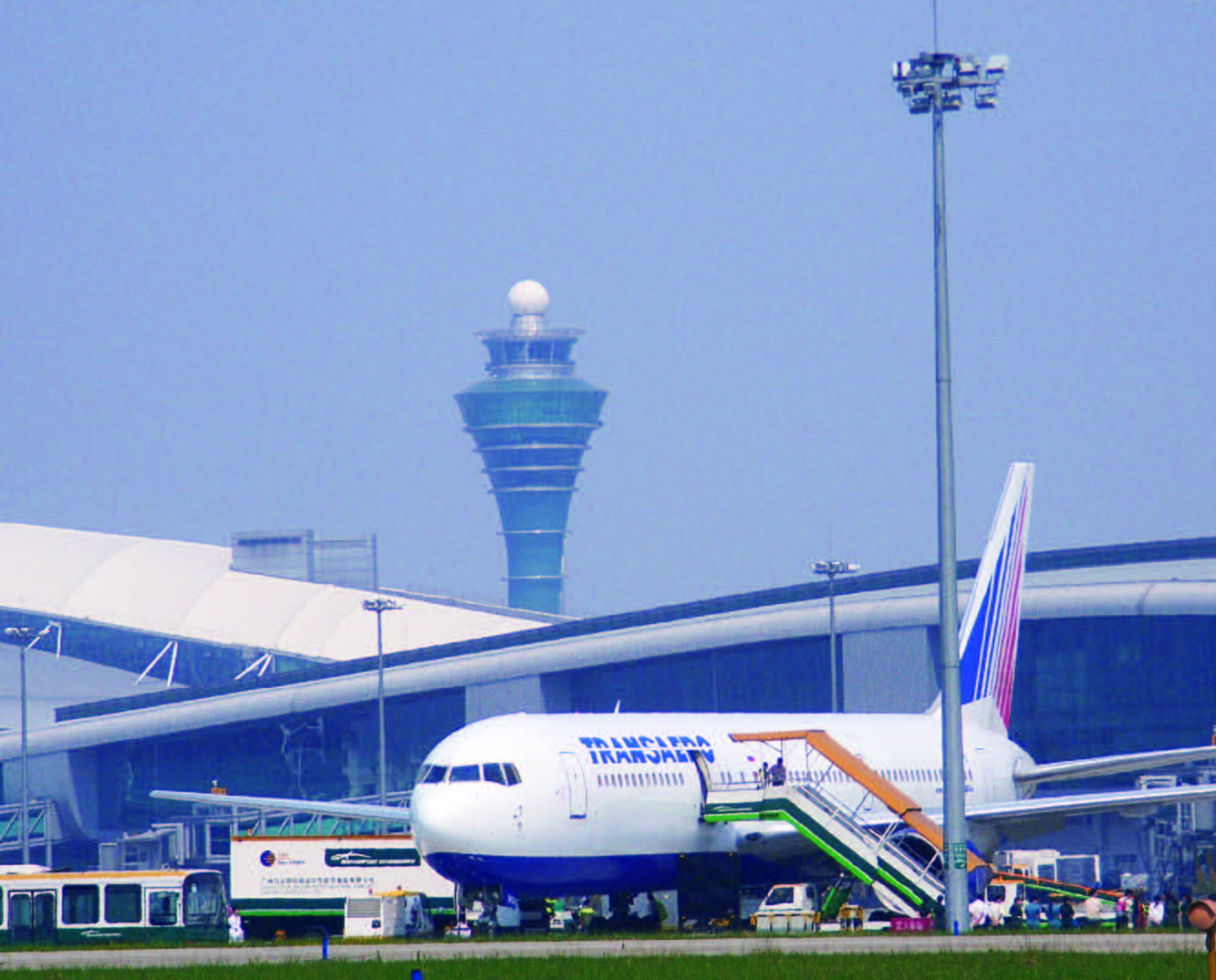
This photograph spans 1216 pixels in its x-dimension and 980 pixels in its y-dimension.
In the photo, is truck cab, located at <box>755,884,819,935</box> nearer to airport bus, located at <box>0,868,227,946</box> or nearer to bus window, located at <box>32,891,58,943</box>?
airport bus, located at <box>0,868,227,946</box>

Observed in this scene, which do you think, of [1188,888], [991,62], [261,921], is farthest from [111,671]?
[991,62]

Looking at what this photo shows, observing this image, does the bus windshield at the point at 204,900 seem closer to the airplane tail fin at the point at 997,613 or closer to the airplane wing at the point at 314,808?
the airplane wing at the point at 314,808

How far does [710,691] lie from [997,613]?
40.8 m

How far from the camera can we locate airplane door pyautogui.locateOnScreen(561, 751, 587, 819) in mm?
36844

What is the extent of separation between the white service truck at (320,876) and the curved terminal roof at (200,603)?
91990mm

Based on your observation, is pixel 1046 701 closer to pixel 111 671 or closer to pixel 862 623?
pixel 862 623

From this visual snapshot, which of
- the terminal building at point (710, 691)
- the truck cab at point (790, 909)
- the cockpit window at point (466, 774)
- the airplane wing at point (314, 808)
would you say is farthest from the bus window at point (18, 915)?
the terminal building at point (710, 691)

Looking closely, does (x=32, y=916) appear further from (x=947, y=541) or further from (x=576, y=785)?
(x=947, y=541)

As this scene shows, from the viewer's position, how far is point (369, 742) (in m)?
100

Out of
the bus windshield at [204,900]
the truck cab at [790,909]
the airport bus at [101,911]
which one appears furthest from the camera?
the bus windshield at [204,900]

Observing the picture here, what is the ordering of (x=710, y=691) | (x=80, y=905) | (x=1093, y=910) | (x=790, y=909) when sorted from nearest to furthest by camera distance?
(x=790, y=909) → (x=80, y=905) → (x=1093, y=910) → (x=710, y=691)

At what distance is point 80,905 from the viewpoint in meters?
44.3

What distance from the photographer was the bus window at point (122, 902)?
44.2m

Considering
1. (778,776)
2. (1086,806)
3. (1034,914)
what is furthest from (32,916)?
(1086,806)
